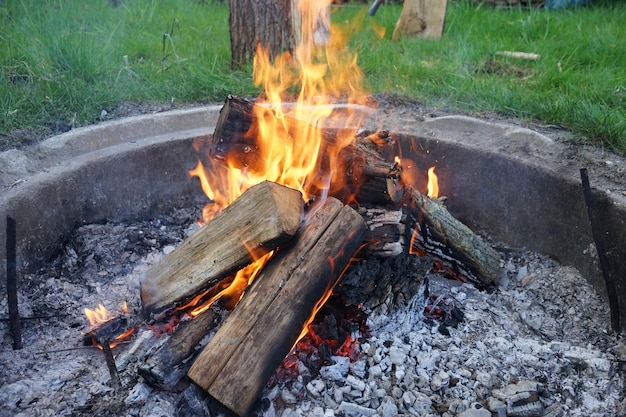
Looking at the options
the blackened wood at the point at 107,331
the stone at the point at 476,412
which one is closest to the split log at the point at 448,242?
the stone at the point at 476,412

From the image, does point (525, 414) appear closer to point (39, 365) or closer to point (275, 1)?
point (39, 365)

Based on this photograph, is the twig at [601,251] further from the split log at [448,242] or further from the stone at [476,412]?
the stone at [476,412]

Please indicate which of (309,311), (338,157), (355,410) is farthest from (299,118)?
(355,410)

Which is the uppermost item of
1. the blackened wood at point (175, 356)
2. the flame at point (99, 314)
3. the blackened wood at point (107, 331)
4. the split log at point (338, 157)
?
the split log at point (338, 157)

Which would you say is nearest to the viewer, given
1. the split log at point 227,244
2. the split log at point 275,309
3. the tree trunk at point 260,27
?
the split log at point 275,309

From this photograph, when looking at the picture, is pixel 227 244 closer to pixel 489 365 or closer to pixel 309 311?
pixel 309 311

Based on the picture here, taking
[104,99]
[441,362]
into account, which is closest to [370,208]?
[441,362]

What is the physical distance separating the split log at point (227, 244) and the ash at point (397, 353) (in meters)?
0.21

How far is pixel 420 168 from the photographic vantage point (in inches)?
134

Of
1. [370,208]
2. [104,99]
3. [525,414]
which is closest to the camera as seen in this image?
[525,414]

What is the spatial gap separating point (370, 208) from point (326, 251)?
46 cm

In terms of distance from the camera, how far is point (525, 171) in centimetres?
298

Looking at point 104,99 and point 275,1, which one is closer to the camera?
point 104,99

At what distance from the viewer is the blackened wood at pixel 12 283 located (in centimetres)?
225
